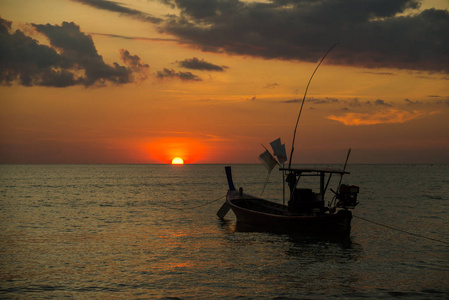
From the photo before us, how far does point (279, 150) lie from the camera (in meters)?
33.0

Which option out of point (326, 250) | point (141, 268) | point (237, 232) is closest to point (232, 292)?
point (141, 268)

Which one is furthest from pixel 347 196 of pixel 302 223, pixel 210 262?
pixel 210 262

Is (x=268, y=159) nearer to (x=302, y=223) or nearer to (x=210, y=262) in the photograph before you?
(x=302, y=223)

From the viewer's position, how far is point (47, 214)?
149 feet

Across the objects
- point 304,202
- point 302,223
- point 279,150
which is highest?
point 279,150

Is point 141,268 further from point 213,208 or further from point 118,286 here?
point 213,208

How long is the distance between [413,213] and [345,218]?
22.8m

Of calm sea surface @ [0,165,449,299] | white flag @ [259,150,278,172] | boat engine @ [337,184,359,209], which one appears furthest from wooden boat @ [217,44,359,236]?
white flag @ [259,150,278,172]

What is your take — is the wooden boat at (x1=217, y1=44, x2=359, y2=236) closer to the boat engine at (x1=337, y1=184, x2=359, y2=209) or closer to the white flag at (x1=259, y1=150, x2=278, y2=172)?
the boat engine at (x1=337, y1=184, x2=359, y2=209)

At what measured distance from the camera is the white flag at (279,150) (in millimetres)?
32844

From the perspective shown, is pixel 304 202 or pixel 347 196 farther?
pixel 304 202

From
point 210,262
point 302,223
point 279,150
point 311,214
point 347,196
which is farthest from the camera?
point 279,150

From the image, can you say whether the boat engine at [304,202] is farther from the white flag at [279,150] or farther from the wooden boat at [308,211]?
the white flag at [279,150]

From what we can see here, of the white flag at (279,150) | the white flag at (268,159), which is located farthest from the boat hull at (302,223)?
the white flag at (279,150)
